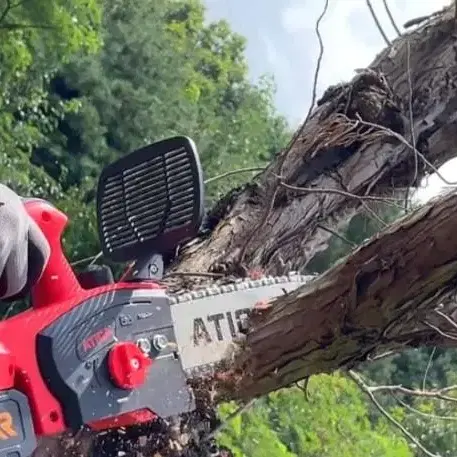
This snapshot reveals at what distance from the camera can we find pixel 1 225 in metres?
1.15

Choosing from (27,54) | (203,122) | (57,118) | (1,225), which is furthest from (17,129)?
(1,225)

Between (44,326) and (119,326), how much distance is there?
0.12 meters

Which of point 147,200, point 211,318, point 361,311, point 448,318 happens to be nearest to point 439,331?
point 448,318

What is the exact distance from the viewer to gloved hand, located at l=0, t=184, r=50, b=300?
1.15 meters

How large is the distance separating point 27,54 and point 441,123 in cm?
458

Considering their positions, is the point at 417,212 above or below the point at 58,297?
above

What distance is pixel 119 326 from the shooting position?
1.42 metres

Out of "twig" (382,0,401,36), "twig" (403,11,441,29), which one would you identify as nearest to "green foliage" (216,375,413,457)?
"twig" (403,11,441,29)

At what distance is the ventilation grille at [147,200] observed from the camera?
1.47m

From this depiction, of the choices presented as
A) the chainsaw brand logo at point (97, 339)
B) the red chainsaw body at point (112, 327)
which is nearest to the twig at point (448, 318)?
the red chainsaw body at point (112, 327)

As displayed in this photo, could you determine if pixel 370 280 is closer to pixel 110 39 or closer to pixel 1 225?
pixel 1 225

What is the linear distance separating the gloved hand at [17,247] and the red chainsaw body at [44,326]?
4.2 inches

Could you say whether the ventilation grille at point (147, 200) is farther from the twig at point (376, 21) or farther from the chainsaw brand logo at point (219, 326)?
the twig at point (376, 21)

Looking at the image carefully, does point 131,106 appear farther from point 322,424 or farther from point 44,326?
point 44,326
